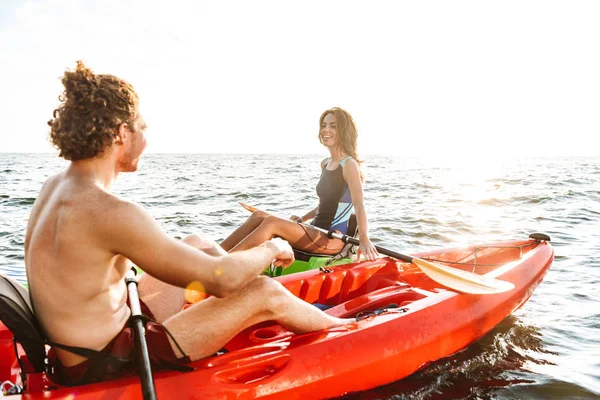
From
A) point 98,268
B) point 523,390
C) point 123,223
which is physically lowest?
point 523,390

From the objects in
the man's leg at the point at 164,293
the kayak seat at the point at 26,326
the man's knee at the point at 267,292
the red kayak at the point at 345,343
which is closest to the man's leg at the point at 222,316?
the man's knee at the point at 267,292

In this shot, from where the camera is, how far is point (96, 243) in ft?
6.60

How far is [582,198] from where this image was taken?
16.0m

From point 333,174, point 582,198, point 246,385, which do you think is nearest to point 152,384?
point 246,385

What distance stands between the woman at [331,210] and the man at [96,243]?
228cm

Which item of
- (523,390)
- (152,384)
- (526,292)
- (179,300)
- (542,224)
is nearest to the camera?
(152,384)

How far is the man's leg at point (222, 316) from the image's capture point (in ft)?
8.59

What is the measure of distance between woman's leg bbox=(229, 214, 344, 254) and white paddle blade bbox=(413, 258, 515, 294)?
129cm

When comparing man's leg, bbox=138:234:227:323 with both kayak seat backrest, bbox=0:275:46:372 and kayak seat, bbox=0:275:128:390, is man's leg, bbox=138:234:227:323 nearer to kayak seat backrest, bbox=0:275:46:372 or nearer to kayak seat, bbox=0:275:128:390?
kayak seat, bbox=0:275:128:390

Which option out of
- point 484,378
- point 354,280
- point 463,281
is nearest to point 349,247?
point 354,280

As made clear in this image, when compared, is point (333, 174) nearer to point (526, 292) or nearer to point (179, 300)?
point (526, 292)

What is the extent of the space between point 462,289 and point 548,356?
3.87 feet

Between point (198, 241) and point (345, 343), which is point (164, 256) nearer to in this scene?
Answer: point (198, 241)

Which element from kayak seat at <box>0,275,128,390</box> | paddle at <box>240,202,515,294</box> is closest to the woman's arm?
paddle at <box>240,202,515,294</box>
